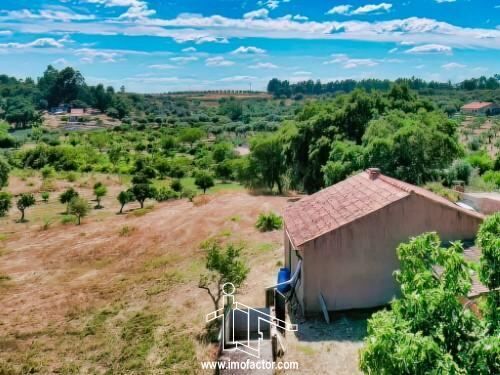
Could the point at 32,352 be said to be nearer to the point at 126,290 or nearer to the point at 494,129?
the point at 126,290

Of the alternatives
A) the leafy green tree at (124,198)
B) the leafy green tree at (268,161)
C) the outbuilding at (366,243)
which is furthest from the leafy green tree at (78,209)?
the outbuilding at (366,243)

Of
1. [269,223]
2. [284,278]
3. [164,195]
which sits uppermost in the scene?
[284,278]

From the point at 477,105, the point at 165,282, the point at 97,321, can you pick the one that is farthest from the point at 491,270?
the point at 477,105

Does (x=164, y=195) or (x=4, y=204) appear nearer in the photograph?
(x=4, y=204)

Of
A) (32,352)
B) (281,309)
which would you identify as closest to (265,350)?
(281,309)

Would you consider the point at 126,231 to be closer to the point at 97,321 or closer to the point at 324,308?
the point at 97,321

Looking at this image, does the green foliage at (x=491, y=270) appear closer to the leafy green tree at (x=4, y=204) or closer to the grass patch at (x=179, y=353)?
the grass patch at (x=179, y=353)
